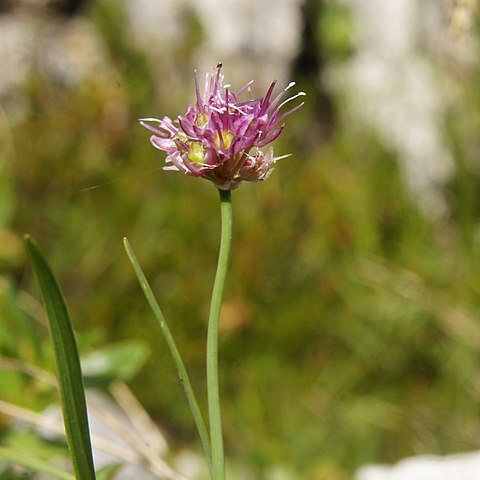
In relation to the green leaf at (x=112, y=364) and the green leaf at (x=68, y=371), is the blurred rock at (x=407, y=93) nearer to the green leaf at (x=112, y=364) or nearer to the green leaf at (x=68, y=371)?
the green leaf at (x=112, y=364)

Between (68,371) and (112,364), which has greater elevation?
(112,364)

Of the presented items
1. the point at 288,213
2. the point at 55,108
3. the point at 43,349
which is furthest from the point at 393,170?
the point at 43,349

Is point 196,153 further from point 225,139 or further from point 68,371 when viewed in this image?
point 68,371

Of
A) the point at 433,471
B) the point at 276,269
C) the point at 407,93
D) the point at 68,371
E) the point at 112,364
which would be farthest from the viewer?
the point at 407,93

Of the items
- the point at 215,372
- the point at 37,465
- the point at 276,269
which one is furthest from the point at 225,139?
the point at 276,269

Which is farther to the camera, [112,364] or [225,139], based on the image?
[112,364]

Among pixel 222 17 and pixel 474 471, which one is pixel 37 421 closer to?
pixel 474 471
